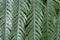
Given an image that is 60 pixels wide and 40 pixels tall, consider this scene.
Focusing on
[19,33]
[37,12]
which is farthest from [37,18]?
[19,33]

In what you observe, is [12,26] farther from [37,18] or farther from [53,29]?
[53,29]

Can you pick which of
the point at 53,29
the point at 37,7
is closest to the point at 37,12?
the point at 37,7

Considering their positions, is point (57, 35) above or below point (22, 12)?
below

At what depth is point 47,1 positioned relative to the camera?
1292 mm

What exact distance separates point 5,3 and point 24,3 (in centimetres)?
13

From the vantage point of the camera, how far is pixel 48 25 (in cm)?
124

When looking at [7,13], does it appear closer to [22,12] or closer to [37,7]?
[22,12]

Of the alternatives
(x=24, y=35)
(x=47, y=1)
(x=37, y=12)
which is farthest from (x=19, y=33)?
(x=47, y=1)

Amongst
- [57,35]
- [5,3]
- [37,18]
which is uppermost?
[5,3]

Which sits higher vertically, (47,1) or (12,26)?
(47,1)

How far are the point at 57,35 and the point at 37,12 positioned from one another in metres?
0.20

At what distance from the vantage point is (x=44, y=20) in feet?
4.09

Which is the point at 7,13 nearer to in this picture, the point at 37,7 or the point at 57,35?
the point at 37,7

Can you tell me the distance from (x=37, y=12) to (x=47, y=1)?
115 millimetres
